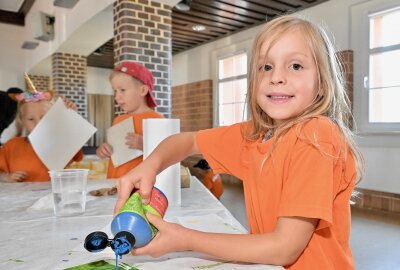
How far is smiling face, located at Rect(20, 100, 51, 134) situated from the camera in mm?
1886

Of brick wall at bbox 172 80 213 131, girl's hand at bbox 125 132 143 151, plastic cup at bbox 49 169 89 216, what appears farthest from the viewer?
brick wall at bbox 172 80 213 131

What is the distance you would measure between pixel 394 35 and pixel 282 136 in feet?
12.7

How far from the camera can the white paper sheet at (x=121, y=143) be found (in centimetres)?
160

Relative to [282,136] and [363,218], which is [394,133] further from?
[282,136]

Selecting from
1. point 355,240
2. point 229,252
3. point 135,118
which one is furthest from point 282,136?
point 355,240

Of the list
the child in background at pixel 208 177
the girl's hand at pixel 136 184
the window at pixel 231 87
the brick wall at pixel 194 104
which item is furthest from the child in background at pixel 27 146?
the brick wall at pixel 194 104

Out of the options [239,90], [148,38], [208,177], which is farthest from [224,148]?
[239,90]

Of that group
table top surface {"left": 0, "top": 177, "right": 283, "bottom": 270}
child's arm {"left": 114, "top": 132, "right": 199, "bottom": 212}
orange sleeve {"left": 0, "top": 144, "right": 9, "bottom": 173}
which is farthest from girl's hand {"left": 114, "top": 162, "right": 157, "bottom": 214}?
orange sleeve {"left": 0, "top": 144, "right": 9, "bottom": 173}

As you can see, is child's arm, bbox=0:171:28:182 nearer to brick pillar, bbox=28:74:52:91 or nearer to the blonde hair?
the blonde hair

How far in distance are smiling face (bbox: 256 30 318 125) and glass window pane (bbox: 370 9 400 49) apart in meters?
3.71

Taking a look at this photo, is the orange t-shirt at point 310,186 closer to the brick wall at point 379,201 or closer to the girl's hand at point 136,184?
the girl's hand at point 136,184

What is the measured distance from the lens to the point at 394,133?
364 centimetres

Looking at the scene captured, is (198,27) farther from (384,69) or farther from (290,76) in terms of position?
(290,76)

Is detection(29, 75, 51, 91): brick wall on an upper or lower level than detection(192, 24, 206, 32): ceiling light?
lower
